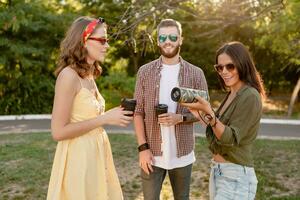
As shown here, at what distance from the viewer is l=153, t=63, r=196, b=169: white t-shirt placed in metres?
3.19

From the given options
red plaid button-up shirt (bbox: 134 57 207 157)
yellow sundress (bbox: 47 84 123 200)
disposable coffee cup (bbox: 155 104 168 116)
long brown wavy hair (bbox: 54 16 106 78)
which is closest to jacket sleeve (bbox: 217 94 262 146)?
disposable coffee cup (bbox: 155 104 168 116)

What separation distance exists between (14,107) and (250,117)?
43.4 feet

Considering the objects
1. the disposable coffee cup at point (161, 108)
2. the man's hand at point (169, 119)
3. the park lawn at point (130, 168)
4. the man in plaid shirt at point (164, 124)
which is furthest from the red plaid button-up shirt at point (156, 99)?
the park lawn at point (130, 168)

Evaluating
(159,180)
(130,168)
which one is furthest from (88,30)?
(130,168)

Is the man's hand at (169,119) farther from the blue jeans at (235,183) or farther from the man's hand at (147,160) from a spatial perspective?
the blue jeans at (235,183)

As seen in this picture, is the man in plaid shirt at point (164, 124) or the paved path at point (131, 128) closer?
the man in plaid shirt at point (164, 124)

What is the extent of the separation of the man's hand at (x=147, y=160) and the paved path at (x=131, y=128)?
640 cm

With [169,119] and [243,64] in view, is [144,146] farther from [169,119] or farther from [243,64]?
[243,64]

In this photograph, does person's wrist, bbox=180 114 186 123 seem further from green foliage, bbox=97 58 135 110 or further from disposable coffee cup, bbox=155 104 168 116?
green foliage, bbox=97 58 135 110

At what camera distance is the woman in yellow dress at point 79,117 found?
2.59 m

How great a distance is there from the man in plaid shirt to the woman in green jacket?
0.56 meters

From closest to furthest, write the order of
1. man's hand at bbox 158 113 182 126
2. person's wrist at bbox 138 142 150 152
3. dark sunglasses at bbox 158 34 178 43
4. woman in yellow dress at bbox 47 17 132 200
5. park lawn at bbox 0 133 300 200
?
woman in yellow dress at bbox 47 17 132 200, man's hand at bbox 158 113 182 126, dark sunglasses at bbox 158 34 178 43, person's wrist at bbox 138 142 150 152, park lawn at bbox 0 133 300 200

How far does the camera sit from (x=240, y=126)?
249 cm

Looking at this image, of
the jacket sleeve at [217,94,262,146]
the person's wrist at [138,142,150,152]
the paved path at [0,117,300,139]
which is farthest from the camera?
the paved path at [0,117,300,139]
